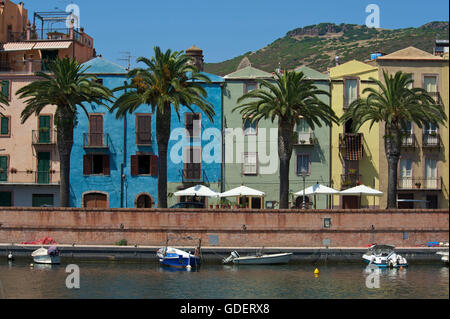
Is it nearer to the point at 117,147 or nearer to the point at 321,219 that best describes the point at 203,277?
the point at 321,219

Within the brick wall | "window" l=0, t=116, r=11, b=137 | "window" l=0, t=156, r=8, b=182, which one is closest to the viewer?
the brick wall

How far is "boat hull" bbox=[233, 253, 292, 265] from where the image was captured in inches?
2100

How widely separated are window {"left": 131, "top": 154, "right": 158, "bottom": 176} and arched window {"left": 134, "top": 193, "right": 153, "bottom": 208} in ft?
6.79

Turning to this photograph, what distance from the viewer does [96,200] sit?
70.4 m

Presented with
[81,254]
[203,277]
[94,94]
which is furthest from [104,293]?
[94,94]

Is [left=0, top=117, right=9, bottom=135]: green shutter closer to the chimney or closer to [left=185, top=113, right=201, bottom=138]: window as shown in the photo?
[left=185, top=113, right=201, bottom=138]: window

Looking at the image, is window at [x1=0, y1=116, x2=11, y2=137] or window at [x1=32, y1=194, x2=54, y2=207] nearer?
window at [x1=32, y1=194, x2=54, y2=207]

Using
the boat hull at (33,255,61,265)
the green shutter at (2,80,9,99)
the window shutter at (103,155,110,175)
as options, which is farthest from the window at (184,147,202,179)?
the boat hull at (33,255,61,265)

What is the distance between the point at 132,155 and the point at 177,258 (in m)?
20.4

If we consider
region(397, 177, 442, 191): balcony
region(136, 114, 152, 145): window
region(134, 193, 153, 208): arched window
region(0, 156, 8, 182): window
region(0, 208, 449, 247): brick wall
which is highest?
region(136, 114, 152, 145): window

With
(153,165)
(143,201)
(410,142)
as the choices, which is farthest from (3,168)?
(410,142)

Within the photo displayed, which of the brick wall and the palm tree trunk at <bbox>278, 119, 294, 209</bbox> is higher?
the palm tree trunk at <bbox>278, 119, 294, 209</bbox>

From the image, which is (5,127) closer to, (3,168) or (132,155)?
(3,168)

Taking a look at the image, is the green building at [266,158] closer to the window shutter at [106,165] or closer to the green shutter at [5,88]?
the window shutter at [106,165]
